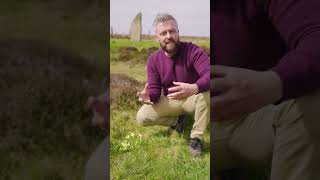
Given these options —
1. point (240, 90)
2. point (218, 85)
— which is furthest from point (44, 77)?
point (240, 90)

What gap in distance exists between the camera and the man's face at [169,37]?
108 inches

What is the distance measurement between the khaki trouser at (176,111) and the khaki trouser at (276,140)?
8cm

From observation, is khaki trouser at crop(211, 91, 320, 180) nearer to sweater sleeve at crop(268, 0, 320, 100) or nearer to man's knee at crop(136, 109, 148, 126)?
sweater sleeve at crop(268, 0, 320, 100)

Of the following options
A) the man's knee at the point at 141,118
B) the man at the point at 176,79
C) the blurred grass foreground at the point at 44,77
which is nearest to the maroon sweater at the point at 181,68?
the man at the point at 176,79

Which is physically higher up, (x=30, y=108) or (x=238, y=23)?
(x=238, y=23)

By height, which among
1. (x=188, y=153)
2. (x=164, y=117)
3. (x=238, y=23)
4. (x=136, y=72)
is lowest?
(x=188, y=153)

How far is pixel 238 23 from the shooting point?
8.82ft

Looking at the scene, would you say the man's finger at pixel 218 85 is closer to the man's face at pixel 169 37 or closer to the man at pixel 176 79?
the man at pixel 176 79

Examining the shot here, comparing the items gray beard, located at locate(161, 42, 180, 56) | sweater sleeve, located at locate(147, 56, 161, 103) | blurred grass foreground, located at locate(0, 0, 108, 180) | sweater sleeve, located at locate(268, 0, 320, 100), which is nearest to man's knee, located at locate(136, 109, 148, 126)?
sweater sleeve, located at locate(147, 56, 161, 103)

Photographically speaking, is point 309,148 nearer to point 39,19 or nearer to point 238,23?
point 238,23

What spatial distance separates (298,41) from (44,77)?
1.29 metres

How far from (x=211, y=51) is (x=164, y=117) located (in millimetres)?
434

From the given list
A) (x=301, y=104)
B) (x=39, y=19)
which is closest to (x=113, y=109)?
(x=39, y=19)

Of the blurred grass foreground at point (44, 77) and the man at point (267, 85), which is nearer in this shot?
the man at point (267, 85)
